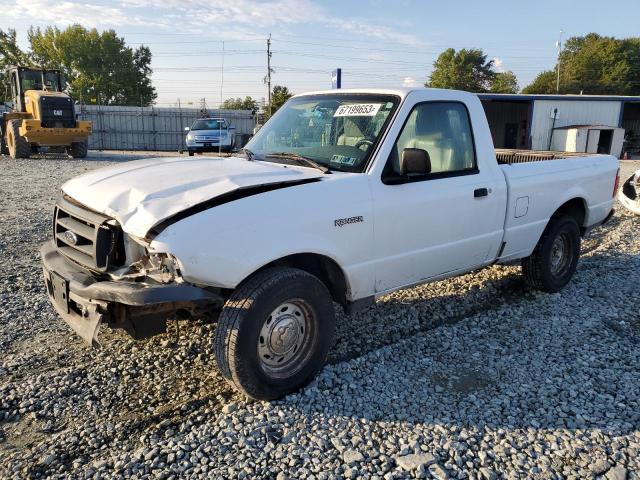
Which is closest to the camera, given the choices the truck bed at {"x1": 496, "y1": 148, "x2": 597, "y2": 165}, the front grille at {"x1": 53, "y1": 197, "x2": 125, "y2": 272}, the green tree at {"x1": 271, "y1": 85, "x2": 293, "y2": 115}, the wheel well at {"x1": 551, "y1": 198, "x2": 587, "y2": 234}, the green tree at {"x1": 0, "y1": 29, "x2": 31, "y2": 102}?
the front grille at {"x1": 53, "y1": 197, "x2": 125, "y2": 272}

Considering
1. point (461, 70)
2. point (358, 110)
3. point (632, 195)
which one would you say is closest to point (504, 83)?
point (461, 70)

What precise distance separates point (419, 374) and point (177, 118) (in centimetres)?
3537

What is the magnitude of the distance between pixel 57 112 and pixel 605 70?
74.4 m

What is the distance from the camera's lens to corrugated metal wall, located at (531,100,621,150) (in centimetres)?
3441

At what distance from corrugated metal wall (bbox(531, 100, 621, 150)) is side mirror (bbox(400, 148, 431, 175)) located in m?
33.9

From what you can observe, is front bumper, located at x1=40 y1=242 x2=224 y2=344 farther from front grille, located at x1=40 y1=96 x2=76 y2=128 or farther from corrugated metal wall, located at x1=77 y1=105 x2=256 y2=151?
corrugated metal wall, located at x1=77 y1=105 x2=256 y2=151

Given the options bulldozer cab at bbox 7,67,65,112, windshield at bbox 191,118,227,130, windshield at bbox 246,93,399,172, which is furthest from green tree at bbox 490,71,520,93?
windshield at bbox 246,93,399,172

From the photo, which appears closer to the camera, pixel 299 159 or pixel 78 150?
pixel 299 159

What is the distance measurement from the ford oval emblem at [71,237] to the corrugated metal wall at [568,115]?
115 ft

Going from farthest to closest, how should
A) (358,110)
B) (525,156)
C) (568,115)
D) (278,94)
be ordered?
(278,94)
(568,115)
(525,156)
(358,110)

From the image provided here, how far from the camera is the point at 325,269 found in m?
3.77

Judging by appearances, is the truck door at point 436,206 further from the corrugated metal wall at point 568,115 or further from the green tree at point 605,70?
the green tree at point 605,70

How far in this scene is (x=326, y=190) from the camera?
3482 mm

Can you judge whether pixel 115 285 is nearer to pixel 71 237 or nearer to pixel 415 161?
pixel 71 237
